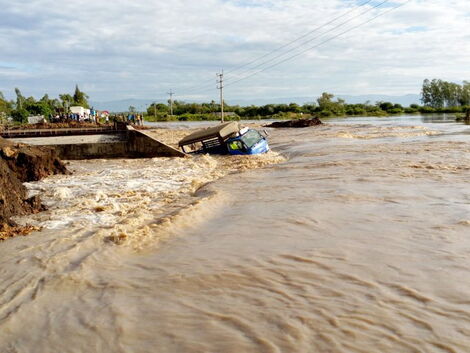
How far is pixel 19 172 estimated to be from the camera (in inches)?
524

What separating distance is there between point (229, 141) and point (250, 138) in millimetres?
1052

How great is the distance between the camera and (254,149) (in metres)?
17.8

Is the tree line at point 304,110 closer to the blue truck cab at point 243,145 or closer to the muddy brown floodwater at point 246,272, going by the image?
the blue truck cab at point 243,145

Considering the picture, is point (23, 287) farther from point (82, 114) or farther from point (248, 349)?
point (82, 114)

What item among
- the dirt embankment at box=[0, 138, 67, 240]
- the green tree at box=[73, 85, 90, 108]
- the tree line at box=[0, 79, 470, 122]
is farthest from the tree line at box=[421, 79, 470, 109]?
the dirt embankment at box=[0, 138, 67, 240]

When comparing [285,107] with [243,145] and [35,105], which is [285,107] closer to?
[35,105]

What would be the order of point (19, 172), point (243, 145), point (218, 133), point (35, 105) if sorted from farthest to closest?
point (35, 105) → point (243, 145) → point (218, 133) → point (19, 172)

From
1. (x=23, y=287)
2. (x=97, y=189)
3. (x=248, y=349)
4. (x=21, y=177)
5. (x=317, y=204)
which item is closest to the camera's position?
(x=248, y=349)

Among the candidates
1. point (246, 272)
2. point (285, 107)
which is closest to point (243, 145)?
point (246, 272)

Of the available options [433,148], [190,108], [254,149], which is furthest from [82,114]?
[190,108]

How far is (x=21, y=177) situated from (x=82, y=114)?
1781 inches

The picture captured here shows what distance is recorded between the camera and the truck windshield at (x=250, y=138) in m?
17.6

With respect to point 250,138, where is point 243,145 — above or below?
below

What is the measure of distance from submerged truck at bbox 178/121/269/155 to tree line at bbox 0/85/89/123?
5490cm
